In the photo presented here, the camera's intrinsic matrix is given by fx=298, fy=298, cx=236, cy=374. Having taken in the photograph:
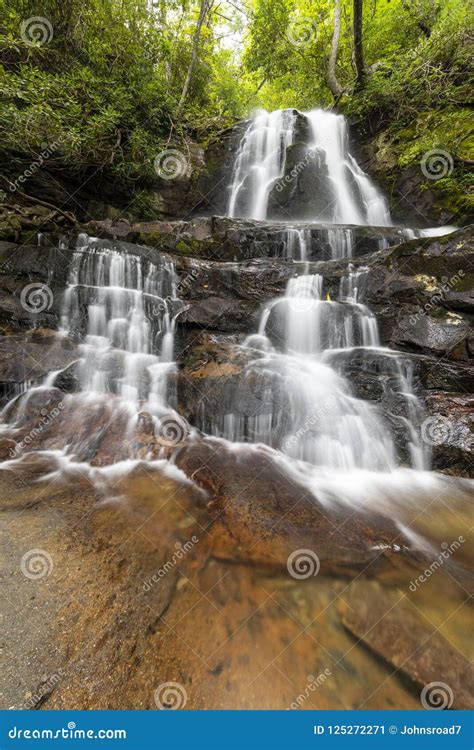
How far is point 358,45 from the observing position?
9828 millimetres

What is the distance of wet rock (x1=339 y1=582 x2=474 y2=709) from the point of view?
1646 millimetres

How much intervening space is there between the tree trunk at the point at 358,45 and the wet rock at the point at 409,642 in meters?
13.4

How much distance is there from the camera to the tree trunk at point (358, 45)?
27.5ft

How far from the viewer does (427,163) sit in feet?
30.4

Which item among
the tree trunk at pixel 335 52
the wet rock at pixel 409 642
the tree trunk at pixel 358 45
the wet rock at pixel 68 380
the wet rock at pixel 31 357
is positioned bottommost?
the wet rock at pixel 409 642

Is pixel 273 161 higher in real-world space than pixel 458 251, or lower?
higher

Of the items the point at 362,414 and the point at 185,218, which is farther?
the point at 185,218

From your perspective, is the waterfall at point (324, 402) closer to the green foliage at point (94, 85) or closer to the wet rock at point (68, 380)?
the wet rock at point (68, 380)

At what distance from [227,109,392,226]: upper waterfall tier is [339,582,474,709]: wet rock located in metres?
11.8

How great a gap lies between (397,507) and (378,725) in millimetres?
2129

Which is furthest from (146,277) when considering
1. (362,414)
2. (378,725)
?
(378,725)

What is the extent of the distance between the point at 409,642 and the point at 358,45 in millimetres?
15144

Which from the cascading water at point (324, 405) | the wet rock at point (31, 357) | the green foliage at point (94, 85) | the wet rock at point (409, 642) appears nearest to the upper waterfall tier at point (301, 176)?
the green foliage at point (94, 85)

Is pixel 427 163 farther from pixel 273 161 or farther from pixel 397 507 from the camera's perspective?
pixel 397 507
